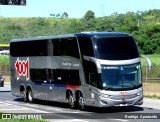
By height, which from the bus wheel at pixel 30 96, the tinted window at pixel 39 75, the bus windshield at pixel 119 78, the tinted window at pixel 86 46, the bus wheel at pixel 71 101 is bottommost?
the bus wheel at pixel 30 96

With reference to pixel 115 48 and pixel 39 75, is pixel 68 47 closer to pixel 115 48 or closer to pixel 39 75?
pixel 115 48


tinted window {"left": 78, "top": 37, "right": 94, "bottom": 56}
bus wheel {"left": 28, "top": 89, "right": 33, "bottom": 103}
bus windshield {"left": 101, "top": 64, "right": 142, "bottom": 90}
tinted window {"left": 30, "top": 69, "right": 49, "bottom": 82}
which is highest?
tinted window {"left": 78, "top": 37, "right": 94, "bottom": 56}

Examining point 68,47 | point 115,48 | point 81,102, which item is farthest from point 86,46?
point 81,102

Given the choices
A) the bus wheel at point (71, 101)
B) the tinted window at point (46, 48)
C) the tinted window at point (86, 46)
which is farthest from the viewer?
the bus wheel at point (71, 101)

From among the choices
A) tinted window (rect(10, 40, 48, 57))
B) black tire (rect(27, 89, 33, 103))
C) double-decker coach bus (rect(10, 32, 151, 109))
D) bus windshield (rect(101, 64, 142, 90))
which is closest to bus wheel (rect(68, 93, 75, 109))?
double-decker coach bus (rect(10, 32, 151, 109))

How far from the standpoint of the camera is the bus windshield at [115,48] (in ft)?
76.3

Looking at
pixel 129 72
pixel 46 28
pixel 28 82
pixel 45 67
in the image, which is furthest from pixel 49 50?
pixel 46 28

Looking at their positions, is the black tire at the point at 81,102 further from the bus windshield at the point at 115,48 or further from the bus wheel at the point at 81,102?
the bus windshield at the point at 115,48

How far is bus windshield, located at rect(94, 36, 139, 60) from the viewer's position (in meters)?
23.3

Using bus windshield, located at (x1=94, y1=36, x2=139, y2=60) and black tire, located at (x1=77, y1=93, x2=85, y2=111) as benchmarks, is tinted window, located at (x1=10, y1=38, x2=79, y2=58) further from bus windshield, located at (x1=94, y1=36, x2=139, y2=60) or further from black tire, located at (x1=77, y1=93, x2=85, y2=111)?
black tire, located at (x1=77, y1=93, x2=85, y2=111)

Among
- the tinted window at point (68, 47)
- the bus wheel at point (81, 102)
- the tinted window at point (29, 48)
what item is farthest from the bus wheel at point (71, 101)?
the tinted window at point (29, 48)

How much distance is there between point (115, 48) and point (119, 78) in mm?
1365

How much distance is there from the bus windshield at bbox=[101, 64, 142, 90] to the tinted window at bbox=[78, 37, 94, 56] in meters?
1.05

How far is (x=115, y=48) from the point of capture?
77.3ft
